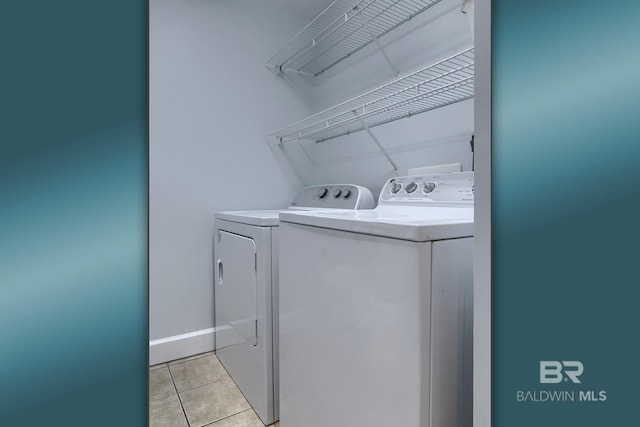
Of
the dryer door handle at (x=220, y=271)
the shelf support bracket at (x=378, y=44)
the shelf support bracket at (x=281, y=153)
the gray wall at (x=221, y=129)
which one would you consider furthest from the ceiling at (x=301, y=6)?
the dryer door handle at (x=220, y=271)

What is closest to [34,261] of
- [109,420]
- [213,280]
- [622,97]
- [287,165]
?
[109,420]

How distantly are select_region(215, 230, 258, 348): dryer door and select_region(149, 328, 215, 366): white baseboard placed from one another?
122 millimetres

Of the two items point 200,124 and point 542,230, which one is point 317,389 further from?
point 200,124

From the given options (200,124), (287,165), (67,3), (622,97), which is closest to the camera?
(67,3)

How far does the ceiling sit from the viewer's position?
2.40 meters

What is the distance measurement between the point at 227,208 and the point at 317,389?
1.56m

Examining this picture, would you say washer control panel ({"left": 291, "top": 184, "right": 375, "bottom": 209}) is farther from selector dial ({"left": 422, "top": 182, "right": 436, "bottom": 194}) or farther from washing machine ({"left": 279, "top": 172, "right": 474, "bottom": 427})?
washing machine ({"left": 279, "top": 172, "right": 474, "bottom": 427})

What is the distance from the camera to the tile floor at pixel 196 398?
58.4 inches

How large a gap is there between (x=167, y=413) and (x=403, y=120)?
211 cm

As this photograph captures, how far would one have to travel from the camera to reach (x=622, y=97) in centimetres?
46

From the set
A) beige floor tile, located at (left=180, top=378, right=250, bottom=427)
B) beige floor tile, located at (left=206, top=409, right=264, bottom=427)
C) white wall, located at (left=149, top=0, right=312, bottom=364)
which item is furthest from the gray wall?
beige floor tile, located at (left=206, top=409, right=264, bottom=427)

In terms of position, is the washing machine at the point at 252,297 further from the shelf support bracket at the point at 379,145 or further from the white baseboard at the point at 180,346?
the shelf support bracket at the point at 379,145

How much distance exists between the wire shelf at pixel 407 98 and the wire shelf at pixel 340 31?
439 millimetres

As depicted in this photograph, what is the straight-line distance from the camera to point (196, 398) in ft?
5.43
